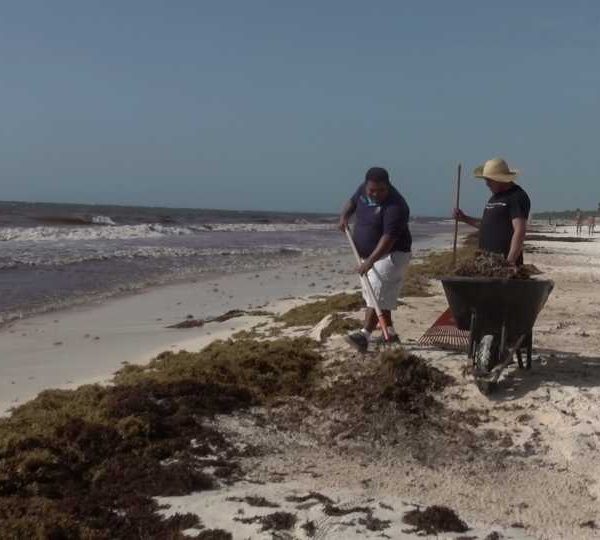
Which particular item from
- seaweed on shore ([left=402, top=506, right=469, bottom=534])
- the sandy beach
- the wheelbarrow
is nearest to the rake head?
the sandy beach

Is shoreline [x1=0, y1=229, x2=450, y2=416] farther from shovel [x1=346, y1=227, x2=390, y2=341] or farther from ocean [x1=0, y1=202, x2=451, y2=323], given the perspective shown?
shovel [x1=346, y1=227, x2=390, y2=341]

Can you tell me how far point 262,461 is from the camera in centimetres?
427

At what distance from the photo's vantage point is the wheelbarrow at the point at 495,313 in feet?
16.9

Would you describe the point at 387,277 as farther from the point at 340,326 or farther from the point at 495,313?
the point at 495,313

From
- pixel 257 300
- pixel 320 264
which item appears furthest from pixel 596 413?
pixel 320 264

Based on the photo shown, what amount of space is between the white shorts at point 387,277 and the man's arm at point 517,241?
1.09 m

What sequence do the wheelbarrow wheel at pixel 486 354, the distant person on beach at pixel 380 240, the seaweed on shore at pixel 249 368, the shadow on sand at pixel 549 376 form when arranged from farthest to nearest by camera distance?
the distant person on beach at pixel 380 240 → the seaweed on shore at pixel 249 368 → the shadow on sand at pixel 549 376 → the wheelbarrow wheel at pixel 486 354

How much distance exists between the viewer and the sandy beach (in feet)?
11.6

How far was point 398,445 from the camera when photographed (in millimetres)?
4578

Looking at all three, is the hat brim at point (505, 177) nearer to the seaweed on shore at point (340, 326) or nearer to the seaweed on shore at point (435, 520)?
the seaweed on shore at point (340, 326)

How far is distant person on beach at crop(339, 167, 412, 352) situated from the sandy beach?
0.43 metres

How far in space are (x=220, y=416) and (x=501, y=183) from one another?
2.85 metres

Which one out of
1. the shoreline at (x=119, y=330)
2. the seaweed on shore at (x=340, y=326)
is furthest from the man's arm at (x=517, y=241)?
the shoreline at (x=119, y=330)

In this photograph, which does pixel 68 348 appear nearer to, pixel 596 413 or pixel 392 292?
pixel 392 292
